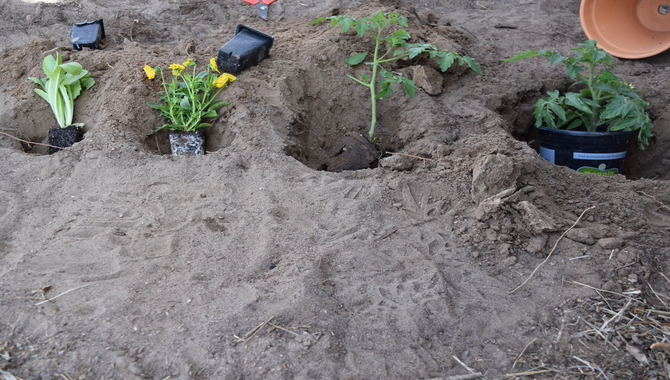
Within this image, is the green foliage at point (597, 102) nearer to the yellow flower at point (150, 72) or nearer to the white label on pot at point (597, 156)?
the white label on pot at point (597, 156)

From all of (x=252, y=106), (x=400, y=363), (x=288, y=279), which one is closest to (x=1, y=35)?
(x=252, y=106)

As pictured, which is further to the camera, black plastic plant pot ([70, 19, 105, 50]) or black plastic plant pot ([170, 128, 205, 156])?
black plastic plant pot ([70, 19, 105, 50])

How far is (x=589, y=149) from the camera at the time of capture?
3.53 meters

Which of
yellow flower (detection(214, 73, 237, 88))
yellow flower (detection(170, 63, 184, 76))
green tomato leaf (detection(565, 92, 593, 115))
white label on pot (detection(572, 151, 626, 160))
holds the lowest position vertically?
white label on pot (detection(572, 151, 626, 160))

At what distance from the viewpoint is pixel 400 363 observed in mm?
1797

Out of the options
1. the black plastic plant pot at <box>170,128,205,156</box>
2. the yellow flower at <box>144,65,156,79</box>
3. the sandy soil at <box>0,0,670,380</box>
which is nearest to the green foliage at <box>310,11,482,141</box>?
the sandy soil at <box>0,0,670,380</box>

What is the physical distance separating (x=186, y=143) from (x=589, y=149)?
10.1 feet

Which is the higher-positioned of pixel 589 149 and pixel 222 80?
pixel 222 80

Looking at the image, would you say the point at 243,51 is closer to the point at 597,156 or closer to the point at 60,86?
the point at 60,86

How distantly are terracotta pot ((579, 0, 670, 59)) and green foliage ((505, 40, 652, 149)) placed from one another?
1315 millimetres

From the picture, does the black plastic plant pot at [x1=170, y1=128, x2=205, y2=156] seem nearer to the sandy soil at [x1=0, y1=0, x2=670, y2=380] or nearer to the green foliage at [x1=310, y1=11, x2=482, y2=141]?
the sandy soil at [x1=0, y1=0, x2=670, y2=380]

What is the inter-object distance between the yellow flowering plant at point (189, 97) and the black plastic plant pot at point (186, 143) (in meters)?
0.05

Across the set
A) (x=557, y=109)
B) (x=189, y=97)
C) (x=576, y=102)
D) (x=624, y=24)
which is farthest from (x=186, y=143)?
(x=624, y=24)

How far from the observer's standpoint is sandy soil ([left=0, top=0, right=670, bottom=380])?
182cm
